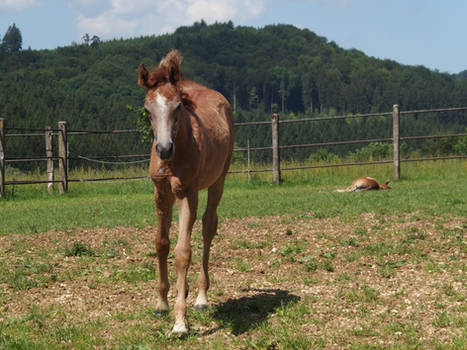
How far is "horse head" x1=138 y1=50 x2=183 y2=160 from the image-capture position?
454cm

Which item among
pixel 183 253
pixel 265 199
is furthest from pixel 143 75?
pixel 265 199

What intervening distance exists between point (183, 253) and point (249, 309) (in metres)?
1.08

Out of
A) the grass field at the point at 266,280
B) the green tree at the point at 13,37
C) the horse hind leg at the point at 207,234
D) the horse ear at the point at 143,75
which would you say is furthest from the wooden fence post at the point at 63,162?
the green tree at the point at 13,37

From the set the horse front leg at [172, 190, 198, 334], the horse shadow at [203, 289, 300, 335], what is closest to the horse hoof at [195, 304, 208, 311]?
the horse shadow at [203, 289, 300, 335]

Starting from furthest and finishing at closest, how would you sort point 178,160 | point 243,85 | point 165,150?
point 243,85 < point 178,160 < point 165,150

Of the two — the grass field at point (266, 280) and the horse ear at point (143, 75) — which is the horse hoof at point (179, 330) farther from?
the horse ear at point (143, 75)

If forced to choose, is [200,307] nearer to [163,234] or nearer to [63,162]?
[163,234]

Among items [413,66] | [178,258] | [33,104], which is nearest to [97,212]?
[178,258]

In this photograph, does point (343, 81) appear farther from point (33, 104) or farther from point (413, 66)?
point (33, 104)

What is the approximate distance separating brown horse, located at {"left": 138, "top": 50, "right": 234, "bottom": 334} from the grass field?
15.3 inches

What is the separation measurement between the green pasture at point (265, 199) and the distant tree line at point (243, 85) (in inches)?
1060

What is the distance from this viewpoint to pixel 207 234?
611cm

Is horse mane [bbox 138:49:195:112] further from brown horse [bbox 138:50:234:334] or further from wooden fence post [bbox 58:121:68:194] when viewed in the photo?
wooden fence post [bbox 58:121:68:194]

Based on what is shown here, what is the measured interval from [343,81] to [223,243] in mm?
153123
